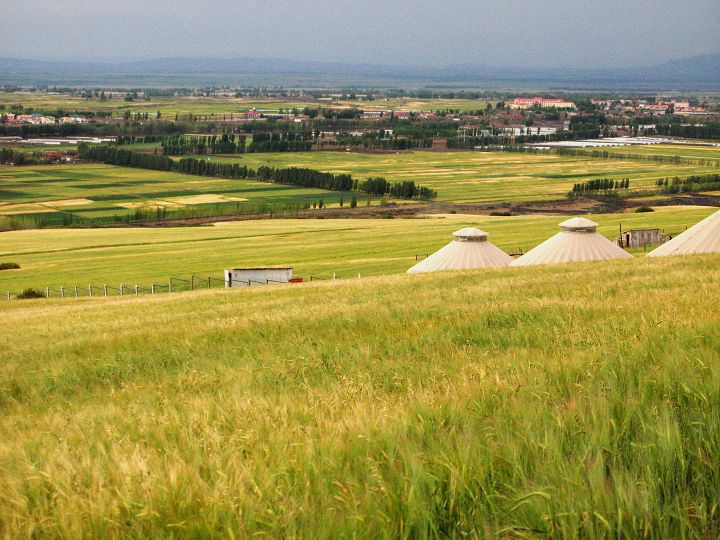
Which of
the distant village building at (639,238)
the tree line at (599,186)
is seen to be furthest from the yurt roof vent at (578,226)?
the tree line at (599,186)

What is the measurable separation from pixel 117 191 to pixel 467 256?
10042cm

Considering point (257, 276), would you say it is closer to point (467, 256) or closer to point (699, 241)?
point (467, 256)

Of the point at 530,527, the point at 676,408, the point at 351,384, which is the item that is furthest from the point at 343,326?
the point at 530,527

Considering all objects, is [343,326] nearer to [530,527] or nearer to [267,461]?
[267,461]

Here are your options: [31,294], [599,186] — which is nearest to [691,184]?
[599,186]

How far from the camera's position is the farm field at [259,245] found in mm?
67688

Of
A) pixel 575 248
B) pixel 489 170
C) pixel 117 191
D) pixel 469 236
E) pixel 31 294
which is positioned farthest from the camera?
pixel 489 170

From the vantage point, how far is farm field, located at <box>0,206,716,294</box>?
67.7 meters

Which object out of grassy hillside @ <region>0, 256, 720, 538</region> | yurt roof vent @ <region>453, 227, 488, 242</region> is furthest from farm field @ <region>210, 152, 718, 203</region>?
grassy hillside @ <region>0, 256, 720, 538</region>

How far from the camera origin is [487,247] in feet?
158

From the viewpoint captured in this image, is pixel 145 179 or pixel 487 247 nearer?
pixel 487 247

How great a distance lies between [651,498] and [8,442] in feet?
16.8

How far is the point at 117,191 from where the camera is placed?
13662cm

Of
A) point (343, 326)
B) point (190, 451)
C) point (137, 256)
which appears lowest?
point (137, 256)
